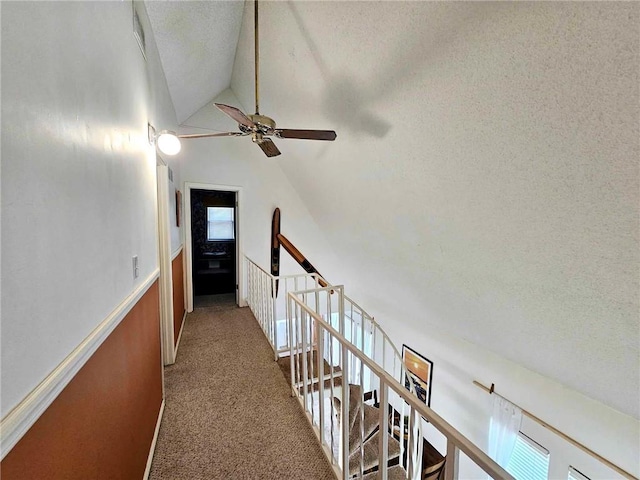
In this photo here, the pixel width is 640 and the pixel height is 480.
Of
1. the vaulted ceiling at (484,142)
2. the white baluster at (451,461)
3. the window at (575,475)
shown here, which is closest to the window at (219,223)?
the vaulted ceiling at (484,142)

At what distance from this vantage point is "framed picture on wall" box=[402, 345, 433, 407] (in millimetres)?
4066

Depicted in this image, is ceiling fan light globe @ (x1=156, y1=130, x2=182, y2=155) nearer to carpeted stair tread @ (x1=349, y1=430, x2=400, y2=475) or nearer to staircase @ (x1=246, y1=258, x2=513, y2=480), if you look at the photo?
staircase @ (x1=246, y1=258, x2=513, y2=480)

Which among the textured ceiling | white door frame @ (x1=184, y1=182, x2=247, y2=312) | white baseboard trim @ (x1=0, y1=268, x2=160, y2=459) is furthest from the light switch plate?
white door frame @ (x1=184, y1=182, x2=247, y2=312)

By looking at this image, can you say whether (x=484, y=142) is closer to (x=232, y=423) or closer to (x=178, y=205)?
(x=232, y=423)

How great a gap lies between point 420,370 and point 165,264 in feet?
13.1

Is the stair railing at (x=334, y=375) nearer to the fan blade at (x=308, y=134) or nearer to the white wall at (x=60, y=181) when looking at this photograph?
the white wall at (x=60, y=181)

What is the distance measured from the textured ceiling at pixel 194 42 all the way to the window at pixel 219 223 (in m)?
2.64

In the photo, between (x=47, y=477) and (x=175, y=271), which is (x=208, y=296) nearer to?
(x=175, y=271)

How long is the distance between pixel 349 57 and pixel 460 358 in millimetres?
3735

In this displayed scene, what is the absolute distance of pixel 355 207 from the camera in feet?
9.95

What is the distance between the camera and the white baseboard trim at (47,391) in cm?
51

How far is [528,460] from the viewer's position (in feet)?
9.64

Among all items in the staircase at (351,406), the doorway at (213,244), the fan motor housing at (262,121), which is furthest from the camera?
the doorway at (213,244)

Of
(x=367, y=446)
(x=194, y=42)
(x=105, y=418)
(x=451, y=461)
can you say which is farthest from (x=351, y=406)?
(x=194, y=42)
